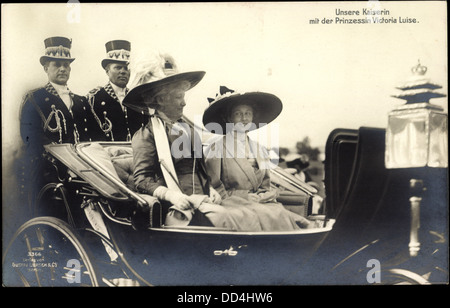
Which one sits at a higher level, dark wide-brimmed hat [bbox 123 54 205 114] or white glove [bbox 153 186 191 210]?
dark wide-brimmed hat [bbox 123 54 205 114]

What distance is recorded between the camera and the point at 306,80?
4.60 meters

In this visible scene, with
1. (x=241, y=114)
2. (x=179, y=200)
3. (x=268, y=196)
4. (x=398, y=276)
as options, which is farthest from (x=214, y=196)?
(x=398, y=276)

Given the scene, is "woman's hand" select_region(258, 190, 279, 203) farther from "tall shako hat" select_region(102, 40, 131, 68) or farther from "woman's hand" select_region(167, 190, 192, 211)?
"tall shako hat" select_region(102, 40, 131, 68)

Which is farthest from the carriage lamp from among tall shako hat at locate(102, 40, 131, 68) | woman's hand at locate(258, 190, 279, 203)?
tall shako hat at locate(102, 40, 131, 68)

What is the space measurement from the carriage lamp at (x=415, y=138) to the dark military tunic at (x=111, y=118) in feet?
6.69

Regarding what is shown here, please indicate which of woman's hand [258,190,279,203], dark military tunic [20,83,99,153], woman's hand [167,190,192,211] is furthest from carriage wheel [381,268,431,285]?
dark military tunic [20,83,99,153]

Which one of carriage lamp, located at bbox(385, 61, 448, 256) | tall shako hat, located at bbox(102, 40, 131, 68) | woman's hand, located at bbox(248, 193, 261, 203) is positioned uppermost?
tall shako hat, located at bbox(102, 40, 131, 68)

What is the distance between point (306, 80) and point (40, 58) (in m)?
2.17

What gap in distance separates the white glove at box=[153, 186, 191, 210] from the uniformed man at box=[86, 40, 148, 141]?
499 mm

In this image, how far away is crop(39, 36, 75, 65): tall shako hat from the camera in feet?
15.1

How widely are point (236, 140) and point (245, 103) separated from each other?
309 millimetres

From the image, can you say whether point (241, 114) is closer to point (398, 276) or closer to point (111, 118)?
point (111, 118)

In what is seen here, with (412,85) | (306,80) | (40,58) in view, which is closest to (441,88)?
(412,85)

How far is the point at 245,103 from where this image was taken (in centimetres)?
461
